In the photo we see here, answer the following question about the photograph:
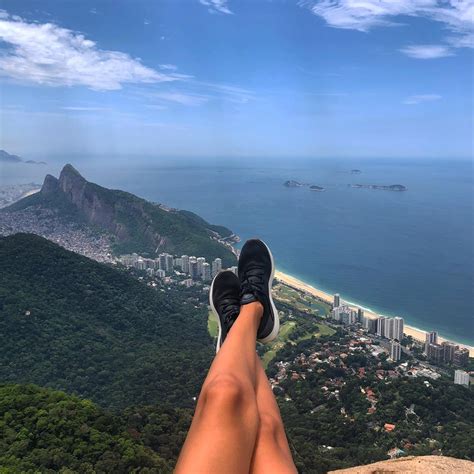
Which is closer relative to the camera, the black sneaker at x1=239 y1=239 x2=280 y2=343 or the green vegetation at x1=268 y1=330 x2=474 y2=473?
the black sneaker at x1=239 y1=239 x2=280 y2=343

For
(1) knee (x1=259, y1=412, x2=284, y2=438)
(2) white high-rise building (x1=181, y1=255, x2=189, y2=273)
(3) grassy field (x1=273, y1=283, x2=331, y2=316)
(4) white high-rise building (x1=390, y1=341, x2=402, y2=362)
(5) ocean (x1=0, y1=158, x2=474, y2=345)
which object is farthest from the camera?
(2) white high-rise building (x1=181, y1=255, x2=189, y2=273)

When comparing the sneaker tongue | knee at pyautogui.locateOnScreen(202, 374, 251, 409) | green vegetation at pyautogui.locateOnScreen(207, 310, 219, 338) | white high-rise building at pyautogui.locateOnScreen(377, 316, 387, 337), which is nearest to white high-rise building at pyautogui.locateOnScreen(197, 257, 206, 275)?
green vegetation at pyautogui.locateOnScreen(207, 310, 219, 338)

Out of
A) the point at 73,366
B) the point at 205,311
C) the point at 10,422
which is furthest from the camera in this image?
the point at 205,311

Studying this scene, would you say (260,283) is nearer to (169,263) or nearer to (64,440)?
(64,440)

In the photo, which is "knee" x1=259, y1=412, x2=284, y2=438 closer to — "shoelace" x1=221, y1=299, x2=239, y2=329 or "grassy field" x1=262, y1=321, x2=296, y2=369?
"shoelace" x1=221, y1=299, x2=239, y2=329

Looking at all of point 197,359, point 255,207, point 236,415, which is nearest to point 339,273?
point 197,359

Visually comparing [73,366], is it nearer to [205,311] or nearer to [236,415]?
[205,311]

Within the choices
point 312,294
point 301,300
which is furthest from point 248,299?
point 312,294
